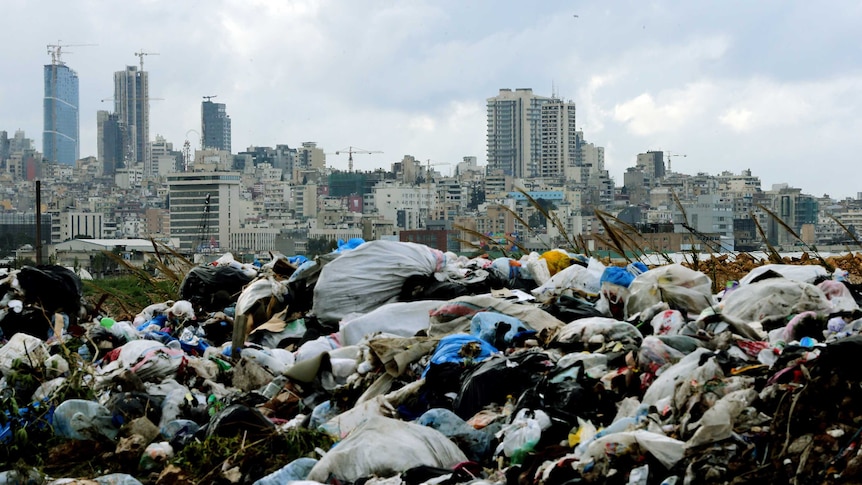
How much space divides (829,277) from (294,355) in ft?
7.95

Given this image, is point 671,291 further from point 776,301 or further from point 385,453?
point 385,453

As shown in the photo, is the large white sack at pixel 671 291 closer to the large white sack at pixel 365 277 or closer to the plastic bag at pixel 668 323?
the plastic bag at pixel 668 323

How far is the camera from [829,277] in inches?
182

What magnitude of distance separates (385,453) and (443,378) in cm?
72

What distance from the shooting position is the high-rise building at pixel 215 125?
587 ft

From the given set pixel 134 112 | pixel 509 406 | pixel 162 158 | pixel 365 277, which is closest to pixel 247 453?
pixel 509 406

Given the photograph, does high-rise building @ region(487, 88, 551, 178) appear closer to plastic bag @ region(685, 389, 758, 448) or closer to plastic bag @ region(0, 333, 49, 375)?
plastic bag @ region(0, 333, 49, 375)

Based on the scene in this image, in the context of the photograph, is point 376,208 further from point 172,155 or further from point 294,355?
point 294,355

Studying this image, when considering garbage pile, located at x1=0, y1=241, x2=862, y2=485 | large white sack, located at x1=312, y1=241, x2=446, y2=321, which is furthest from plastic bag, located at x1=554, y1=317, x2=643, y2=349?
large white sack, located at x1=312, y1=241, x2=446, y2=321

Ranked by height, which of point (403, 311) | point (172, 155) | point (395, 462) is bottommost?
point (395, 462)

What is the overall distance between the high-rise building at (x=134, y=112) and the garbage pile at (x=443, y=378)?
178347 mm

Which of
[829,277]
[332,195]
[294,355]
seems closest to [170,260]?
[294,355]

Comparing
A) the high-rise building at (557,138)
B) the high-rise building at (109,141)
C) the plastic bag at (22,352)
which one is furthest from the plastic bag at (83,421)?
the high-rise building at (109,141)

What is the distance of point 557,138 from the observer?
6053 inches
